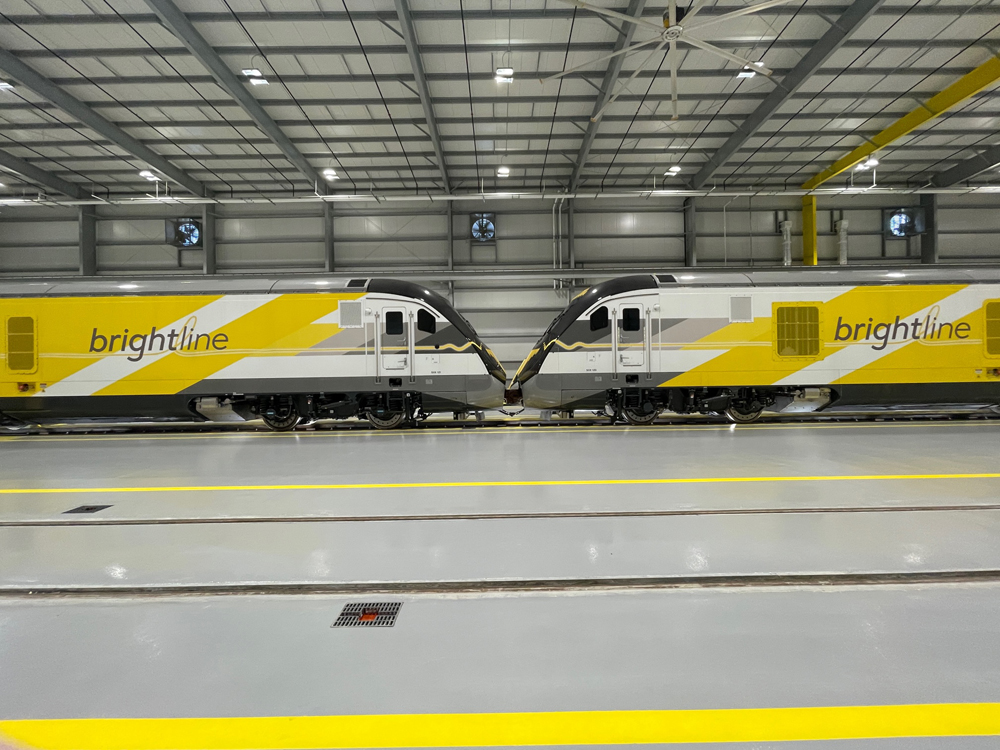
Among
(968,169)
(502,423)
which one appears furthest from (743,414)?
(968,169)

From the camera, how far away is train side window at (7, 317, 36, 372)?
9.79 metres

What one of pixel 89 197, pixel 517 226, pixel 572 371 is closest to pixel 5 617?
pixel 572 371

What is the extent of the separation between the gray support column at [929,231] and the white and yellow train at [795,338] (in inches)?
500

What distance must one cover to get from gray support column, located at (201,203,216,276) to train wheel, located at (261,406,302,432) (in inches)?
505

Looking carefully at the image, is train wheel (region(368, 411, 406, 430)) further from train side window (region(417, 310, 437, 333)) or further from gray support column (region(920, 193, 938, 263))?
gray support column (region(920, 193, 938, 263))

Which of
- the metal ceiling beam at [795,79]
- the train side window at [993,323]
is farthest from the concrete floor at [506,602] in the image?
the metal ceiling beam at [795,79]

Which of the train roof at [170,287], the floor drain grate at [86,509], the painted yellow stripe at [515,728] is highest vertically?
the train roof at [170,287]

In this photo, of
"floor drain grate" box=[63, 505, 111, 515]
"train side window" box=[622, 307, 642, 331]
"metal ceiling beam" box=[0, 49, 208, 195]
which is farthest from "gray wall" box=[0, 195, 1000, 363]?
"floor drain grate" box=[63, 505, 111, 515]

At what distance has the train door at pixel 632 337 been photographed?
1005 cm

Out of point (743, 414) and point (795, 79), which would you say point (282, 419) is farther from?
point (795, 79)

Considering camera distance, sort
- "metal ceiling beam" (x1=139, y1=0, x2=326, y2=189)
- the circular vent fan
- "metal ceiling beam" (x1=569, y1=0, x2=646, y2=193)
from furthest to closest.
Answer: the circular vent fan < "metal ceiling beam" (x1=569, y1=0, x2=646, y2=193) < "metal ceiling beam" (x1=139, y1=0, x2=326, y2=189)

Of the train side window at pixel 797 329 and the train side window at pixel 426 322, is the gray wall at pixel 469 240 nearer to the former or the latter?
the train side window at pixel 426 322

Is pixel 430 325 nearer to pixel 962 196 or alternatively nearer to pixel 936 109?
pixel 936 109

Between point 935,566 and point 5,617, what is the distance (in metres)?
5.23
